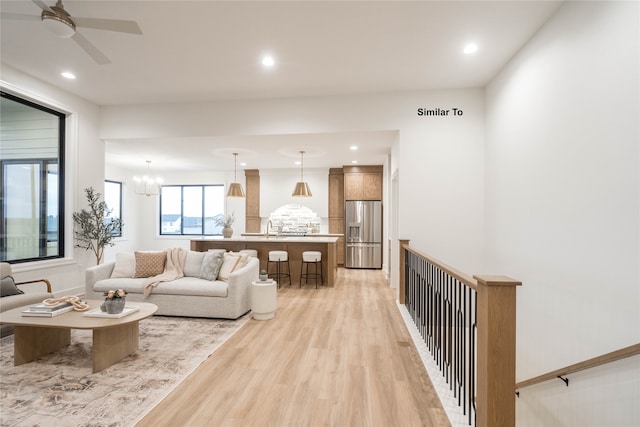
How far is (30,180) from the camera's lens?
178 inches

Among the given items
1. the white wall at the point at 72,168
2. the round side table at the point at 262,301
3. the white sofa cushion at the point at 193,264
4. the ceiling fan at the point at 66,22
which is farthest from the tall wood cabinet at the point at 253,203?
the ceiling fan at the point at 66,22

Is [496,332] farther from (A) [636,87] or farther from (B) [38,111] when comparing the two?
(B) [38,111]

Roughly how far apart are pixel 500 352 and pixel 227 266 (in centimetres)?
357

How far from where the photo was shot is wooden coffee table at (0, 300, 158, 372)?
269 cm

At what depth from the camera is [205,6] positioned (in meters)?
2.79

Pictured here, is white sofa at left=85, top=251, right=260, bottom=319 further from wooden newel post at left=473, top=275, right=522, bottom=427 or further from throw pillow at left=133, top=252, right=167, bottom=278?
wooden newel post at left=473, top=275, right=522, bottom=427

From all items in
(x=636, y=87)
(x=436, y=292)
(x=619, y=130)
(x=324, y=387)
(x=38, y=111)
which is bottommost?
(x=324, y=387)

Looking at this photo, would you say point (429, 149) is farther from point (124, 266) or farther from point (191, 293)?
point (124, 266)

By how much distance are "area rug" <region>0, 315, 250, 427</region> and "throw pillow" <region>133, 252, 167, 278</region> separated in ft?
3.48

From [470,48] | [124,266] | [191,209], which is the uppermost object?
[470,48]

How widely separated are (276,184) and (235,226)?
1.77 meters

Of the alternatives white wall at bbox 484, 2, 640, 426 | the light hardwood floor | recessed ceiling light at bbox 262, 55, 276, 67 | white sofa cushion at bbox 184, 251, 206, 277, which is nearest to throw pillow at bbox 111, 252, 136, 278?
white sofa cushion at bbox 184, 251, 206, 277

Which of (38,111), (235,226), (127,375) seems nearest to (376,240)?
(235,226)

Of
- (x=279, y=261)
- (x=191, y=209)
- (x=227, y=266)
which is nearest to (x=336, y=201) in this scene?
(x=279, y=261)
